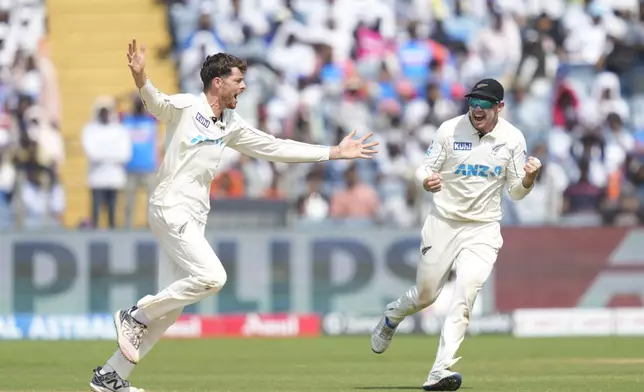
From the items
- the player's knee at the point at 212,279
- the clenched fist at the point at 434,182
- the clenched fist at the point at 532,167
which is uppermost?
the clenched fist at the point at 532,167

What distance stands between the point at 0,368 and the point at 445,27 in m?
9.65

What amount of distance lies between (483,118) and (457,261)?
909mm

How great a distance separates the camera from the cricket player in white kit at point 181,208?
794 cm

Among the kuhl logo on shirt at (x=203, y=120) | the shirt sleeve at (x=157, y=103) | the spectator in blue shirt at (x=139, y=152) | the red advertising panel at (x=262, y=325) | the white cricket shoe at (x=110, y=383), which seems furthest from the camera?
the red advertising panel at (x=262, y=325)

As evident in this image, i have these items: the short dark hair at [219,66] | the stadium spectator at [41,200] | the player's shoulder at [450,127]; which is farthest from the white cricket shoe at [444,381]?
the stadium spectator at [41,200]

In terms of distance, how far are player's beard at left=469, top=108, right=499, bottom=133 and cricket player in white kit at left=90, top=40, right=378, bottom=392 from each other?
0.96 m

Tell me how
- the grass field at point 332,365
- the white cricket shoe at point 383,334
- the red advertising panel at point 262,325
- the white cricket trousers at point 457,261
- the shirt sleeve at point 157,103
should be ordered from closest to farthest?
the shirt sleeve at point 157,103 < the white cricket trousers at point 457,261 < the grass field at point 332,365 < the white cricket shoe at point 383,334 < the red advertising panel at point 262,325

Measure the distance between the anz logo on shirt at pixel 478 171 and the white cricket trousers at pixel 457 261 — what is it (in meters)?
0.31

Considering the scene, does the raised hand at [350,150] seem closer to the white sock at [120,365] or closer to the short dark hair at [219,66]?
the short dark hair at [219,66]

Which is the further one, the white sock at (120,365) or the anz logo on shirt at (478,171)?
the anz logo on shirt at (478,171)

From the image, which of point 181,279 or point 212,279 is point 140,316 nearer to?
point 181,279

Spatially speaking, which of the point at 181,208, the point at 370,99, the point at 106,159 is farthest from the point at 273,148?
the point at 370,99

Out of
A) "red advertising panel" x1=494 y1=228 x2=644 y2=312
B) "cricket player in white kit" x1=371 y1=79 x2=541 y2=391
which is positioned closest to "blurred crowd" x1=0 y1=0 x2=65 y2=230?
"red advertising panel" x1=494 y1=228 x2=644 y2=312

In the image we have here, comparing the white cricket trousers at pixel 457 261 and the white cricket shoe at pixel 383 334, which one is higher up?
the white cricket trousers at pixel 457 261
